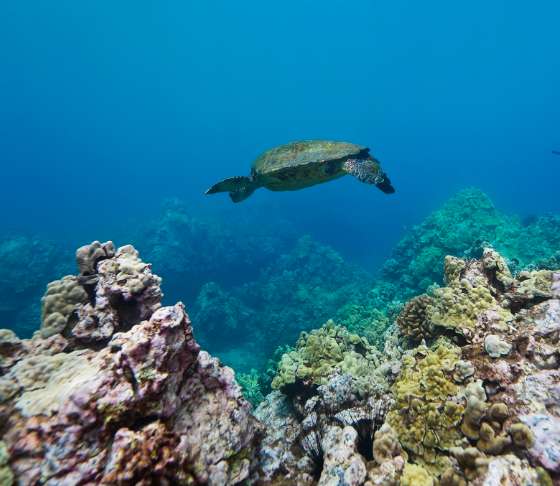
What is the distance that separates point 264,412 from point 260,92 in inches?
7566

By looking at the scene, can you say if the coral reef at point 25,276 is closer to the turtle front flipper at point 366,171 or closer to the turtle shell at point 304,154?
the turtle shell at point 304,154

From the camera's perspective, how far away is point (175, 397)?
88.0 inches

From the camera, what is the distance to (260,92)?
17438 centimetres

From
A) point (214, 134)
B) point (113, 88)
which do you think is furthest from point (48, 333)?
point (113, 88)

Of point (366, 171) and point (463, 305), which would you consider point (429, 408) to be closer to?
point (463, 305)

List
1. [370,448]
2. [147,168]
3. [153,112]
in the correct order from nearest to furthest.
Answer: [370,448] → [147,168] → [153,112]

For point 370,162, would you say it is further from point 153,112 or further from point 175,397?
point 153,112

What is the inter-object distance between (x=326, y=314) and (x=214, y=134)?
160531 millimetres

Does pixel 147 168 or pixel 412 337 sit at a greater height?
pixel 147 168

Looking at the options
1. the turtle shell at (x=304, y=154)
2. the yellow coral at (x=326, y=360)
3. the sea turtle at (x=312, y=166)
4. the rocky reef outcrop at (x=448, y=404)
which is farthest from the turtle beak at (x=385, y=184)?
the yellow coral at (x=326, y=360)

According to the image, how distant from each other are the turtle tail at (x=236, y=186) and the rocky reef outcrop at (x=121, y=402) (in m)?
4.59

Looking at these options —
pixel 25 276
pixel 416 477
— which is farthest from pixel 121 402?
pixel 25 276

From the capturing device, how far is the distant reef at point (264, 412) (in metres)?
1.82

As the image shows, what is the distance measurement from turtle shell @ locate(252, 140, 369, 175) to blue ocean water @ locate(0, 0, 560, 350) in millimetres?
99430
